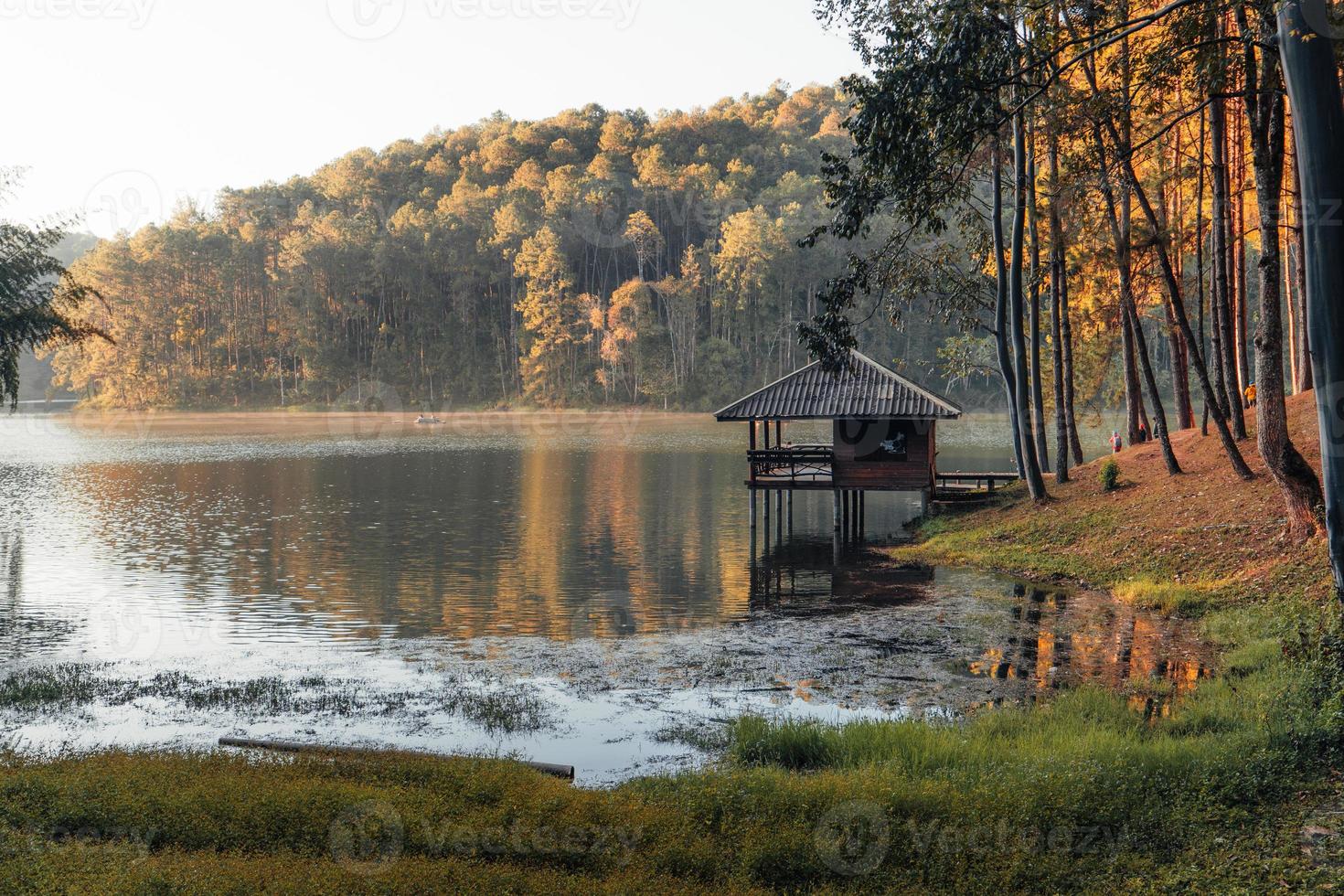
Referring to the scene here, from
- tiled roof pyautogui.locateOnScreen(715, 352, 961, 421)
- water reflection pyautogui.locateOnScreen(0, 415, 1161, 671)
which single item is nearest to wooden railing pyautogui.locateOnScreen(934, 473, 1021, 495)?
water reflection pyautogui.locateOnScreen(0, 415, 1161, 671)

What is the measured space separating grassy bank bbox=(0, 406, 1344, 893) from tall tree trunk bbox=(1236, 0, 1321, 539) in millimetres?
6168

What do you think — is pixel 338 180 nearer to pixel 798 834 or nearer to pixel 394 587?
pixel 394 587

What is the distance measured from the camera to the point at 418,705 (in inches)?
523

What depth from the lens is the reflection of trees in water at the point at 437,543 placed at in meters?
20.2

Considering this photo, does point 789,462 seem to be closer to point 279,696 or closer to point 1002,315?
point 1002,315

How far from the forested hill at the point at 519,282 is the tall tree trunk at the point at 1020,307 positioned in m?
66.4

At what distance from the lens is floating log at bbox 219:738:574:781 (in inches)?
385

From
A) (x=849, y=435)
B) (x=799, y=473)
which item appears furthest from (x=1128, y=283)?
(x=799, y=473)

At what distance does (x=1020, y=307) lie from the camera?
26859mm

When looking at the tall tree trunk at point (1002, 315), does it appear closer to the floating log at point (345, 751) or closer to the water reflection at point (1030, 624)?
the water reflection at point (1030, 624)

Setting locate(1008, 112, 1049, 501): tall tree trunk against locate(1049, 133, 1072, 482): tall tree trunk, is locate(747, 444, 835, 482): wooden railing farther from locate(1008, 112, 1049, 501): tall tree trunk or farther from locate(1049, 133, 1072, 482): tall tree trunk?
locate(1049, 133, 1072, 482): tall tree trunk

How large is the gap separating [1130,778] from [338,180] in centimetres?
13244

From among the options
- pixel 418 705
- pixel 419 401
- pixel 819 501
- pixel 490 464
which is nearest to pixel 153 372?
pixel 419 401

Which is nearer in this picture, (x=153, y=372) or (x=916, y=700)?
(x=916, y=700)
